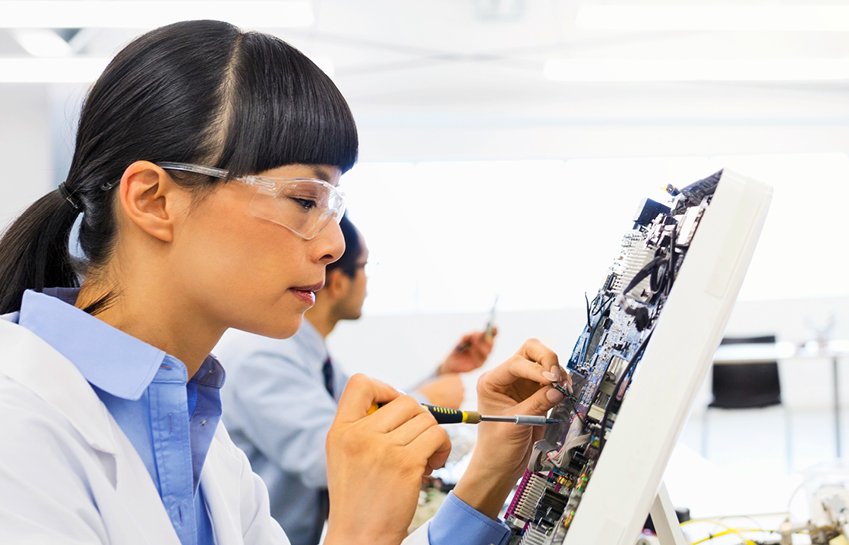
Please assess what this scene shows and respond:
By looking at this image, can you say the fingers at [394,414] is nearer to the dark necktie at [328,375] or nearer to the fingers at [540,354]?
the fingers at [540,354]

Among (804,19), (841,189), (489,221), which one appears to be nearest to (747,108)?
(841,189)

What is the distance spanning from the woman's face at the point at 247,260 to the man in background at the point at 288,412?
122 cm

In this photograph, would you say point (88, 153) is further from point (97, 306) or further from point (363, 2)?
point (363, 2)

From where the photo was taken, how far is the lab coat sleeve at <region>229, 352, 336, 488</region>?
2350mm

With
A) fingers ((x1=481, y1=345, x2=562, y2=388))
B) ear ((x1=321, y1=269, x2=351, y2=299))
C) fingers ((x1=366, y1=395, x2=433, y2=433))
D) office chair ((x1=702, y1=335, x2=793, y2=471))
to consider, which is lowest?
fingers ((x1=366, y1=395, x2=433, y2=433))

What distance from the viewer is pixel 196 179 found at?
1.04 meters

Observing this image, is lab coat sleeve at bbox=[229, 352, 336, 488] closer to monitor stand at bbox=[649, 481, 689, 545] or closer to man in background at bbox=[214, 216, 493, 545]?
man in background at bbox=[214, 216, 493, 545]

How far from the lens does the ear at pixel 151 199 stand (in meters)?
1.04

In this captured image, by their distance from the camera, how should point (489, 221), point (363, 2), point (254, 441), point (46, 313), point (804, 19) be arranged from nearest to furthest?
point (46, 313), point (254, 441), point (804, 19), point (363, 2), point (489, 221)

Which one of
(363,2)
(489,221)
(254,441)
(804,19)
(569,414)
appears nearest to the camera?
(569,414)

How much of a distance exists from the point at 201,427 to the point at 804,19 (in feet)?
15.2

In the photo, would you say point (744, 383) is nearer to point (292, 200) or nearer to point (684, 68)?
point (684, 68)

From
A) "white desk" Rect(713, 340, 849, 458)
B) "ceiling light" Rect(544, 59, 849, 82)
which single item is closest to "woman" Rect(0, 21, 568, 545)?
"ceiling light" Rect(544, 59, 849, 82)

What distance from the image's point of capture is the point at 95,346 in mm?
1028
